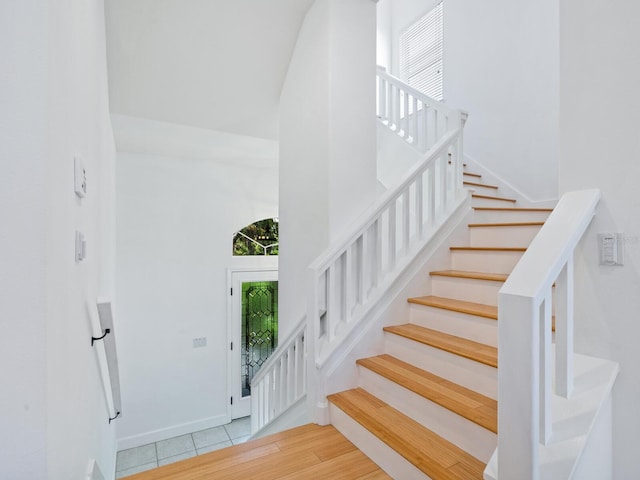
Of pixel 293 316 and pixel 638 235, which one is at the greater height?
pixel 638 235

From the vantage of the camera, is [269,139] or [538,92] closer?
[538,92]

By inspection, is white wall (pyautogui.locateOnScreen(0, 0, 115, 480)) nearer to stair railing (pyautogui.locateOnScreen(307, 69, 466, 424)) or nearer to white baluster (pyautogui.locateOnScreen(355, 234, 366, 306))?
stair railing (pyautogui.locateOnScreen(307, 69, 466, 424))

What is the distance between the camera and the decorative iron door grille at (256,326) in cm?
506

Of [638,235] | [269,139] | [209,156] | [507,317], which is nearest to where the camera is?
[507,317]

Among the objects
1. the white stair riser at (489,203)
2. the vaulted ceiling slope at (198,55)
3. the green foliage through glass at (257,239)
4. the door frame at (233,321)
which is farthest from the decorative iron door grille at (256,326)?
the white stair riser at (489,203)

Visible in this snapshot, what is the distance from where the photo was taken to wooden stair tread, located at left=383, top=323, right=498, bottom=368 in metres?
1.61

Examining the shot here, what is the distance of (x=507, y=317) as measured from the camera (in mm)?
944

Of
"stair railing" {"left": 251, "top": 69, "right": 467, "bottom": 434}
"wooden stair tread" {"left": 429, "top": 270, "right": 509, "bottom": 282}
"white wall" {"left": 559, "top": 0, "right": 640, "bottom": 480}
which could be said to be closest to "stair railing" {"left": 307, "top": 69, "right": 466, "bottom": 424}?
"stair railing" {"left": 251, "top": 69, "right": 467, "bottom": 434}

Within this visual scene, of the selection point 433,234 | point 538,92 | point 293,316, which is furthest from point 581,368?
point 538,92

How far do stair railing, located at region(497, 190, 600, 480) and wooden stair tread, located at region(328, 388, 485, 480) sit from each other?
1.41 feet

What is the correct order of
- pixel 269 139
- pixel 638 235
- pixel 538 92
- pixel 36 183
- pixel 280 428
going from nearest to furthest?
1. pixel 36 183
2. pixel 638 235
3. pixel 280 428
4. pixel 538 92
5. pixel 269 139

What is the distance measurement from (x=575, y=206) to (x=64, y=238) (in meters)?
1.66

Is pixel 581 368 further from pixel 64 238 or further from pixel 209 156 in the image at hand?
pixel 209 156

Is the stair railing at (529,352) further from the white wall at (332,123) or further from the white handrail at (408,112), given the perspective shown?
the white handrail at (408,112)
